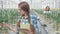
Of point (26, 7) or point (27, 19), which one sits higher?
point (26, 7)

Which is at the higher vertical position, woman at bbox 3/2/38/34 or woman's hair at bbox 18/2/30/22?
woman's hair at bbox 18/2/30/22

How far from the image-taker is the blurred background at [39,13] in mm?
1805

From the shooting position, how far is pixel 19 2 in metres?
1.79

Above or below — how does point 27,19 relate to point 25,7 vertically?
below

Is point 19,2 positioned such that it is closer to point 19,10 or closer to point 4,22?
point 19,10

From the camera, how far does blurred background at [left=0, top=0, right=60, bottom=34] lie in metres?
1.80

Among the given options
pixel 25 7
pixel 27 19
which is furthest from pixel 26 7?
pixel 27 19

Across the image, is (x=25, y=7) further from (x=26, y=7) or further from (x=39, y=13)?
(x=39, y=13)

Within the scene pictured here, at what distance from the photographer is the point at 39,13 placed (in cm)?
183

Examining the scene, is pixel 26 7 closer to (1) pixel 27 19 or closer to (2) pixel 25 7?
(2) pixel 25 7

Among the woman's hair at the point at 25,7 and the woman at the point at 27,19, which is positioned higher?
the woman's hair at the point at 25,7

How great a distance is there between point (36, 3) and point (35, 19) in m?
0.20

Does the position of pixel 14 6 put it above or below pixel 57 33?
above

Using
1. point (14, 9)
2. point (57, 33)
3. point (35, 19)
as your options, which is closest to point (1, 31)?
point (14, 9)
